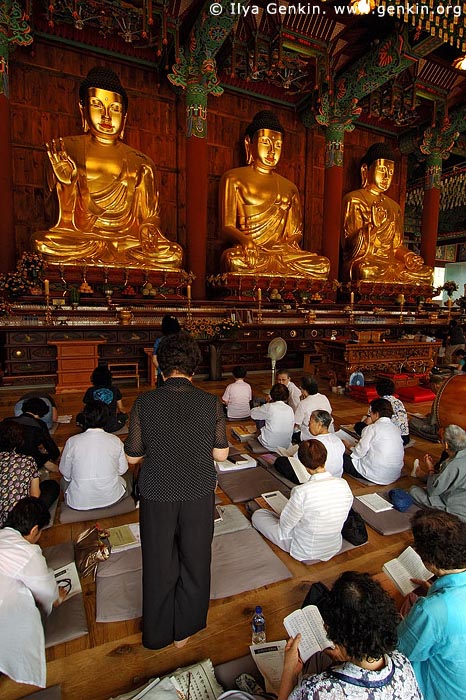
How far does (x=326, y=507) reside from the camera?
76.1 inches

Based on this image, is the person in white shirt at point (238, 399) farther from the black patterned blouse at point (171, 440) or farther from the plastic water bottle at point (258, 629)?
the black patterned blouse at point (171, 440)

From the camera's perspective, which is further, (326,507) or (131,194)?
(131,194)

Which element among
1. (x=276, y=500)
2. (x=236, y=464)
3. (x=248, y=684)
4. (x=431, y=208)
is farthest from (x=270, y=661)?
(x=431, y=208)

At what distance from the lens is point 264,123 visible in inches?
330

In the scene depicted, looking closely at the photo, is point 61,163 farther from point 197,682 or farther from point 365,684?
point 365,684

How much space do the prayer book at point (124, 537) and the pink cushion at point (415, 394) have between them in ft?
14.5

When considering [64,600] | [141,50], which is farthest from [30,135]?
[64,600]

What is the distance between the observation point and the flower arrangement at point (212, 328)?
6168 millimetres

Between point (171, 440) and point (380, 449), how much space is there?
2.08 meters

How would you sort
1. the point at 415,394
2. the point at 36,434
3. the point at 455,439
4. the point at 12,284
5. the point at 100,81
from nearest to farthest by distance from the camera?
the point at 455,439 → the point at 36,434 → the point at 415,394 → the point at 12,284 → the point at 100,81

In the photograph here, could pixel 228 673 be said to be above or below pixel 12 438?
below

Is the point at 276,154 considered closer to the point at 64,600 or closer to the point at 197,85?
the point at 197,85

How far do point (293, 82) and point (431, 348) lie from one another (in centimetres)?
638

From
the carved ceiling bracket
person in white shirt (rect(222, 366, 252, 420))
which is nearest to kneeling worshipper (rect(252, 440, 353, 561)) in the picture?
person in white shirt (rect(222, 366, 252, 420))
